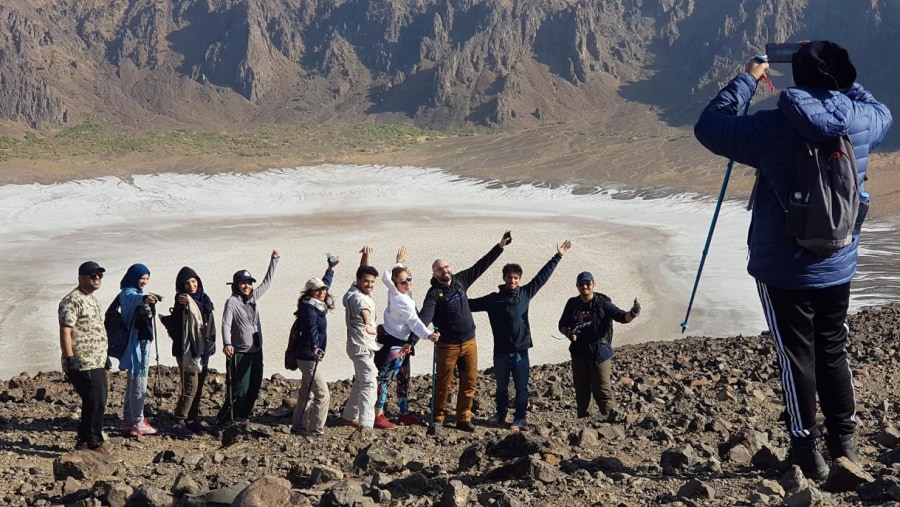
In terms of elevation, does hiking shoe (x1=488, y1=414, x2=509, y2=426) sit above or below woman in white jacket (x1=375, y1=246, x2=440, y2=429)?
below

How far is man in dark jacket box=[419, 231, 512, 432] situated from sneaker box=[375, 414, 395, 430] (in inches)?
16.6

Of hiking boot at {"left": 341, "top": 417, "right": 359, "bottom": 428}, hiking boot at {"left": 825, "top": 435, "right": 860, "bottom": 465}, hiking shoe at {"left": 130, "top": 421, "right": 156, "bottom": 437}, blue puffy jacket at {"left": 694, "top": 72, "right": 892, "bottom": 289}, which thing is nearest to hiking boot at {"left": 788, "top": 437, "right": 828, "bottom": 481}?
hiking boot at {"left": 825, "top": 435, "right": 860, "bottom": 465}

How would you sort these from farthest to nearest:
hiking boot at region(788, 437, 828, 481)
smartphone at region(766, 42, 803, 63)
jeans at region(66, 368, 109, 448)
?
jeans at region(66, 368, 109, 448)
smartphone at region(766, 42, 803, 63)
hiking boot at region(788, 437, 828, 481)

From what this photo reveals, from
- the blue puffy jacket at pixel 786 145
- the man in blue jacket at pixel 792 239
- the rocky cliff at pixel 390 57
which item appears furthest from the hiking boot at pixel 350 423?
the rocky cliff at pixel 390 57

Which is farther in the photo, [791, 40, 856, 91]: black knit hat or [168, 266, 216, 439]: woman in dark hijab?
[168, 266, 216, 439]: woman in dark hijab

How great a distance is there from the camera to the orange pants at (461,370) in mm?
7668

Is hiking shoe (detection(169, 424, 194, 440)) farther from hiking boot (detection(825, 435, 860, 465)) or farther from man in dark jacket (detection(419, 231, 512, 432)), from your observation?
hiking boot (detection(825, 435, 860, 465))

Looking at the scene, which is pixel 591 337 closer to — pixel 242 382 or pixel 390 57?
pixel 242 382

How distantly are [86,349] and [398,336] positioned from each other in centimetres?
233

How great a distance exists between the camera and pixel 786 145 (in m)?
4.01

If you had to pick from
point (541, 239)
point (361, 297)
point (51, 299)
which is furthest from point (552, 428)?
point (541, 239)

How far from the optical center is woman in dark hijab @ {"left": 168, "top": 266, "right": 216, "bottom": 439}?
7.63 meters

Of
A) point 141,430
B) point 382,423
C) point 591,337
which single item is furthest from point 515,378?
point 141,430

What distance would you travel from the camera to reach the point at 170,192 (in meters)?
44.5
